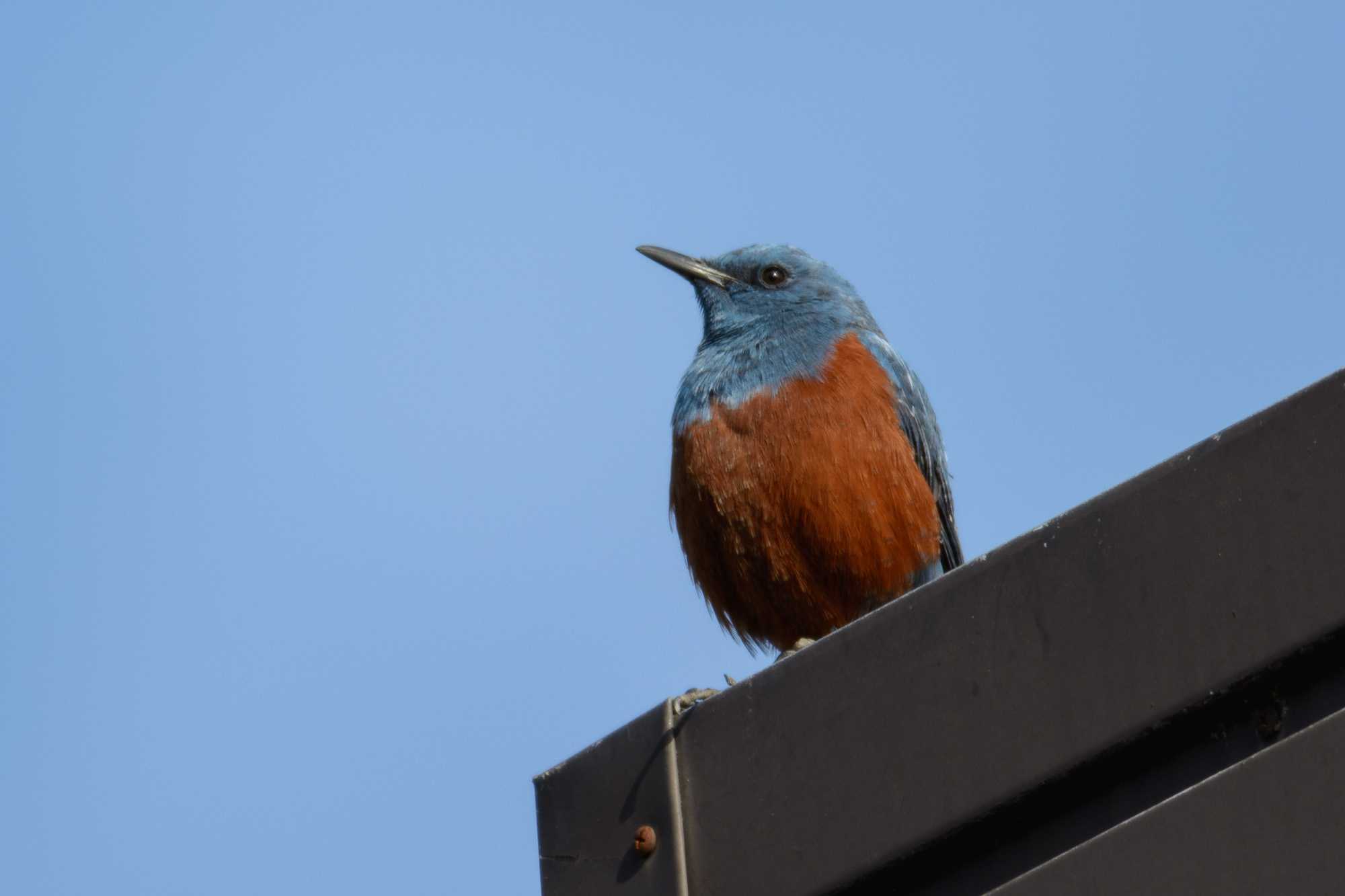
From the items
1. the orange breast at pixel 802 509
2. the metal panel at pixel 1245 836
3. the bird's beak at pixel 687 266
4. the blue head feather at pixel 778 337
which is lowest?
the metal panel at pixel 1245 836

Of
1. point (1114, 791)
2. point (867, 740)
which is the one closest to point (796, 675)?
point (867, 740)

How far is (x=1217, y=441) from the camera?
407 centimetres

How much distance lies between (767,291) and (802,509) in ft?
7.66

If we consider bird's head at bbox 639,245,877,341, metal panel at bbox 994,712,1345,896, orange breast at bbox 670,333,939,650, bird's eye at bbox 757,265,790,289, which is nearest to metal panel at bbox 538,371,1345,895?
metal panel at bbox 994,712,1345,896

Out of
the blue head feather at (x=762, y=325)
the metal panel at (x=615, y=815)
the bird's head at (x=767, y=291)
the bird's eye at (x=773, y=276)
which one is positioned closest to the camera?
the metal panel at (x=615, y=815)

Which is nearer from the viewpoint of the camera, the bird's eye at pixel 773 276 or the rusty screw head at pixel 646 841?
the rusty screw head at pixel 646 841

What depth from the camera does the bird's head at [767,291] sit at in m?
10.2

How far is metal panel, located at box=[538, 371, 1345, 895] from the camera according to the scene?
3914 mm

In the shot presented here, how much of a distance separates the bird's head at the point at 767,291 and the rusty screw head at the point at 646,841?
5579 millimetres

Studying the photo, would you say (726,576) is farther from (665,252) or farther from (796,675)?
(796,675)

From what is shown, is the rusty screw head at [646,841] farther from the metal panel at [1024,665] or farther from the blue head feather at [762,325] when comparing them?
the blue head feather at [762,325]

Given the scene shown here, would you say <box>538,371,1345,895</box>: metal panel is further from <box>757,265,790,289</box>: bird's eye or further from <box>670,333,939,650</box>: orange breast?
<box>757,265,790,289</box>: bird's eye

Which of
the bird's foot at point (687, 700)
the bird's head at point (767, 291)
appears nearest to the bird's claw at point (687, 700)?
the bird's foot at point (687, 700)

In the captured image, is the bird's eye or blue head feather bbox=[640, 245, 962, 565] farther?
the bird's eye
